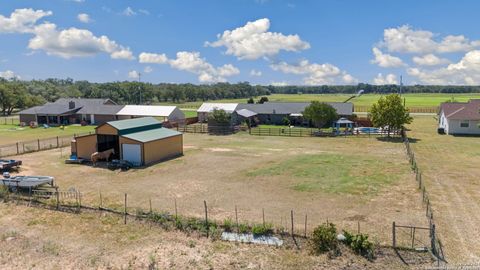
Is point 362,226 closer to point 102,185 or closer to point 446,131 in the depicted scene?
point 102,185

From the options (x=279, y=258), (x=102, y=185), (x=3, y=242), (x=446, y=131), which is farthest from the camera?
(x=446, y=131)

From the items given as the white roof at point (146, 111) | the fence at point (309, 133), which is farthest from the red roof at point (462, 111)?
the white roof at point (146, 111)

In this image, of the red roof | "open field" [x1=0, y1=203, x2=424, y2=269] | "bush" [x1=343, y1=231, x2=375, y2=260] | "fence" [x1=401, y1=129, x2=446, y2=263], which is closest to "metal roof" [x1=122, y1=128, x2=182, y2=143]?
"open field" [x1=0, y1=203, x2=424, y2=269]

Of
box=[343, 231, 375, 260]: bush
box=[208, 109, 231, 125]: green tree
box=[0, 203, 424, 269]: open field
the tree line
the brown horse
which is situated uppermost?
the tree line

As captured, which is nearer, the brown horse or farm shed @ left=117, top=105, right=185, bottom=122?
the brown horse

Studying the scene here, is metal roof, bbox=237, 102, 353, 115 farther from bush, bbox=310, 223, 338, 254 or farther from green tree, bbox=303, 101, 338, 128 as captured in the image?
bush, bbox=310, 223, 338, 254

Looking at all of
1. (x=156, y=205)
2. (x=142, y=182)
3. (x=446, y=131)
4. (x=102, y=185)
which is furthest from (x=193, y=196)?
(x=446, y=131)
